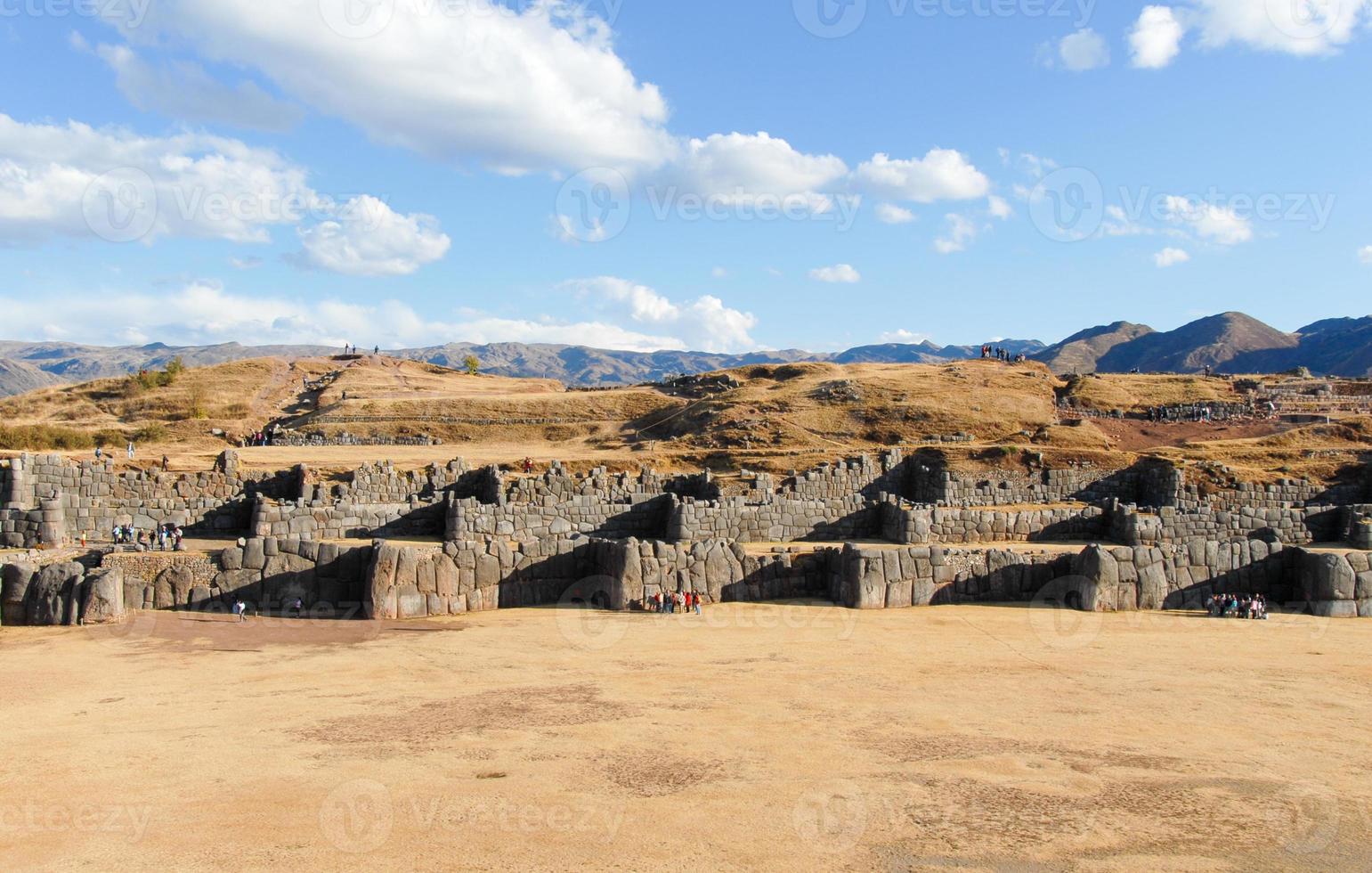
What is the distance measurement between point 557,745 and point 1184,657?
11.4m

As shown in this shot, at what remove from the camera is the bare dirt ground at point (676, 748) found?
8.73 metres

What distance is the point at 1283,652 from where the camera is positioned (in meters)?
17.3

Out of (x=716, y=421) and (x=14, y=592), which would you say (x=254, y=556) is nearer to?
(x=14, y=592)

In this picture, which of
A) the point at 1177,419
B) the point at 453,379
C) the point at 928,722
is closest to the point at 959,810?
the point at 928,722

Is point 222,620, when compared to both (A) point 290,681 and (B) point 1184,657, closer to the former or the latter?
(A) point 290,681

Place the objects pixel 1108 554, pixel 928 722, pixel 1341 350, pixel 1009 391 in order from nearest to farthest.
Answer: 1. pixel 928 722
2. pixel 1108 554
3. pixel 1009 391
4. pixel 1341 350

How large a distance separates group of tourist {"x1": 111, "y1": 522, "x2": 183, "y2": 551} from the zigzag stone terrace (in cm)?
80
